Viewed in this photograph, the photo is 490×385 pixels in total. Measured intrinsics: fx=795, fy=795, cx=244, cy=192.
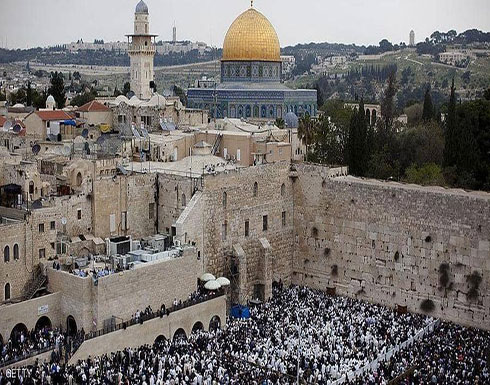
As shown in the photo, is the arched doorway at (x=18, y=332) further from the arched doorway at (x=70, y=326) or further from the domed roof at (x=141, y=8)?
the domed roof at (x=141, y=8)

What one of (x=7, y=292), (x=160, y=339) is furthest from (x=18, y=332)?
(x=160, y=339)

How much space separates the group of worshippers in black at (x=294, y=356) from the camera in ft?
76.7

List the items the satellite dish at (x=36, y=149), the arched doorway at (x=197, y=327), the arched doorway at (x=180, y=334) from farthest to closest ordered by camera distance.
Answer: the satellite dish at (x=36, y=149) < the arched doorway at (x=197, y=327) < the arched doorway at (x=180, y=334)

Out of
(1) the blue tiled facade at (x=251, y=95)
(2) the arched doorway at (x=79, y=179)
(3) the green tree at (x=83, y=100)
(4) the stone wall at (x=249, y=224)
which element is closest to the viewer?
(4) the stone wall at (x=249, y=224)

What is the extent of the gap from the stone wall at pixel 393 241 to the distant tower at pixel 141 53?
24693 mm

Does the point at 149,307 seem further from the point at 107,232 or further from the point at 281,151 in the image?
the point at 281,151

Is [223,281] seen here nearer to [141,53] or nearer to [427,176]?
[427,176]

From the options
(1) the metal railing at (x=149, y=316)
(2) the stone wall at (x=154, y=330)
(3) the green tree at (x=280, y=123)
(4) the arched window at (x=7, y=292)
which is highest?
(3) the green tree at (x=280, y=123)

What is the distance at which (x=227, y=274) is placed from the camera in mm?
32438

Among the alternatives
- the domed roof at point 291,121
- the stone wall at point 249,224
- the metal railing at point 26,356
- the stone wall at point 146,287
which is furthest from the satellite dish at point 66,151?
the domed roof at point 291,121

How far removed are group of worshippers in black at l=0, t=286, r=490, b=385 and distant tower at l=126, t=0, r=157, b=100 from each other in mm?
30623

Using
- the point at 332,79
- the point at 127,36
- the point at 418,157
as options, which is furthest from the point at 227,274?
the point at 332,79

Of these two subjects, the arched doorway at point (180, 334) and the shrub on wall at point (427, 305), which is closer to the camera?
the arched doorway at point (180, 334)

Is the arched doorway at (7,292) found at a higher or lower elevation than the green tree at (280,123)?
lower
